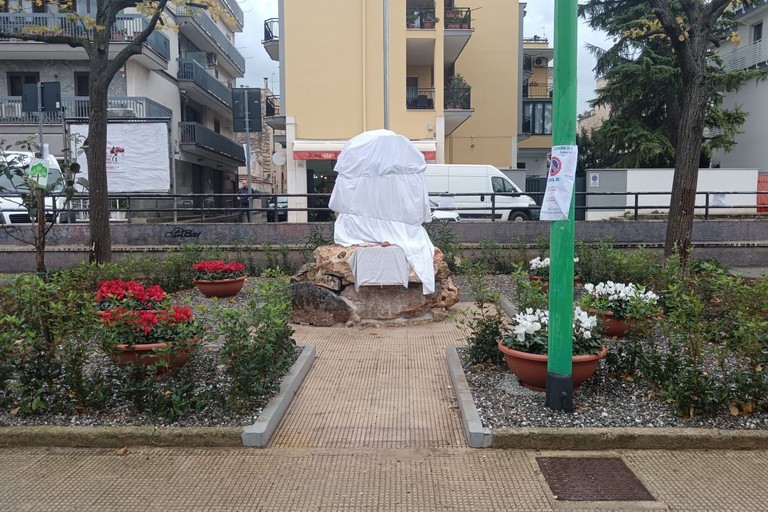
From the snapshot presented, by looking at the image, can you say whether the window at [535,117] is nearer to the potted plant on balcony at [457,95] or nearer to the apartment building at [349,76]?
the potted plant on balcony at [457,95]

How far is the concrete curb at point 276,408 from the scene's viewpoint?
14.7 ft

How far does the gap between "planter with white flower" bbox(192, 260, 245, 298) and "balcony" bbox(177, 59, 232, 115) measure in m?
22.4

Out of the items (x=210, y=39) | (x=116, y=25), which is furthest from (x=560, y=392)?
(x=210, y=39)

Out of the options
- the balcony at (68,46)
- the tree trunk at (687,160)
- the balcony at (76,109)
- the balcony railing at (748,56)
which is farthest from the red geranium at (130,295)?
the balcony railing at (748,56)

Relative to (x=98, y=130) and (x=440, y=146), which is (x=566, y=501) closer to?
(x=98, y=130)

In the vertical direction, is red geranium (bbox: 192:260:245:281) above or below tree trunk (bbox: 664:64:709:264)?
below

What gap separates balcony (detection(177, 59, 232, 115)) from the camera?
29359 mm

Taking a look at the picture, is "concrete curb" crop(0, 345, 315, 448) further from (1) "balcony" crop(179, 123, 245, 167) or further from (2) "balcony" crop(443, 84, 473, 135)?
(1) "balcony" crop(179, 123, 245, 167)

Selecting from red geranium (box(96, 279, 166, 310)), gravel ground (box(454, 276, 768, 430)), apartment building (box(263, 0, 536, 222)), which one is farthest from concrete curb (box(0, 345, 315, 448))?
apartment building (box(263, 0, 536, 222))

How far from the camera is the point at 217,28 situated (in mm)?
35562

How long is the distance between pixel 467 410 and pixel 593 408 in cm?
103

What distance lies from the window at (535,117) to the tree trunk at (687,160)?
2997cm

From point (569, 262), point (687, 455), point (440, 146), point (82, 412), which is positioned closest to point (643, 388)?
point (687, 455)

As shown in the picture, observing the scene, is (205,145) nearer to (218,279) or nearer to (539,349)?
(218,279)
